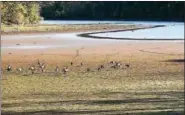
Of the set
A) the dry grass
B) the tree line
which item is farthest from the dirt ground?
the tree line


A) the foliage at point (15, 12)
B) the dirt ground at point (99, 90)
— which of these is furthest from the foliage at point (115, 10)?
the dirt ground at point (99, 90)

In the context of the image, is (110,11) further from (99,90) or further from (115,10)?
(99,90)

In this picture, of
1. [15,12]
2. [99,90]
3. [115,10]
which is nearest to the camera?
[99,90]

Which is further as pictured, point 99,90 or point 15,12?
point 15,12

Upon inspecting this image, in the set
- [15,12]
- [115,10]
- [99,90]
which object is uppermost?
[15,12]

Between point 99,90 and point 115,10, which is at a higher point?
point 115,10

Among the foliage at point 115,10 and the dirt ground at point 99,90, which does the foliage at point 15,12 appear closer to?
Answer: the dirt ground at point 99,90

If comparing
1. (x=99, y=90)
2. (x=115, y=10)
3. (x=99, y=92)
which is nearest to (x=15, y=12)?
(x=99, y=90)

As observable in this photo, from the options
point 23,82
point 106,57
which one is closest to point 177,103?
point 23,82

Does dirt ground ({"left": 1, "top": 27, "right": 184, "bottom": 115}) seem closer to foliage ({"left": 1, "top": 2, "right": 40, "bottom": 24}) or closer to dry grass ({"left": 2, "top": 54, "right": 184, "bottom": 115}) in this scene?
dry grass ({"left": 2, "top": 54, "right": 184, "bottom": 115})

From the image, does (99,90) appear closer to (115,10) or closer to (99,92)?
(99,92)

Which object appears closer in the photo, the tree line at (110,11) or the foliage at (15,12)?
the foliage at (15,12)

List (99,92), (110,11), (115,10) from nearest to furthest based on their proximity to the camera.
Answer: (99,92) → (115,10) → (110,11)

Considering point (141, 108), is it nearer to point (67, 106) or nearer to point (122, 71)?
point (67, 106)
